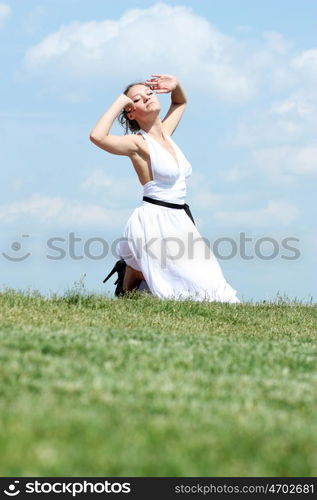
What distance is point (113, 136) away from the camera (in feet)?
43.6

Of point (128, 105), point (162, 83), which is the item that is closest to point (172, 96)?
point (162, 83)

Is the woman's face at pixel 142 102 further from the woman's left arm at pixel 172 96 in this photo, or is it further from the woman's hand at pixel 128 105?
Result: the woman's left arm at pixel 172 96

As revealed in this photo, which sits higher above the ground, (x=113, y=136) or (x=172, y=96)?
(x=172, y=96)

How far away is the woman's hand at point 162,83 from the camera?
1426cm

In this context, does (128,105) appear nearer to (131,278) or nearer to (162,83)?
(162,83)

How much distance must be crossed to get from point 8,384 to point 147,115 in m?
8.89

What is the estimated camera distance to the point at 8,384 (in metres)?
5.95

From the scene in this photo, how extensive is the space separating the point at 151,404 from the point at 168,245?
8.63m

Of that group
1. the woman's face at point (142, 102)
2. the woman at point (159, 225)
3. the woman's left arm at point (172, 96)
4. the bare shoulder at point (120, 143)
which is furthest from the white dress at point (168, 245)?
the woman's left arm at point (172, 96)

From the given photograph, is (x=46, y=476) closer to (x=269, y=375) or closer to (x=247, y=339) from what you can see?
(x=269, y=375)

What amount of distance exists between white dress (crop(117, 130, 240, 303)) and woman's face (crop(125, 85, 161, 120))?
0.46m

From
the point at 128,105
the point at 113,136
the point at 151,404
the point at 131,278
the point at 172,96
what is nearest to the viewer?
the point at 151,404

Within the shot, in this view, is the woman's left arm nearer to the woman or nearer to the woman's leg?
the woman

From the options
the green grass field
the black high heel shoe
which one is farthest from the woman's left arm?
the green grass field
